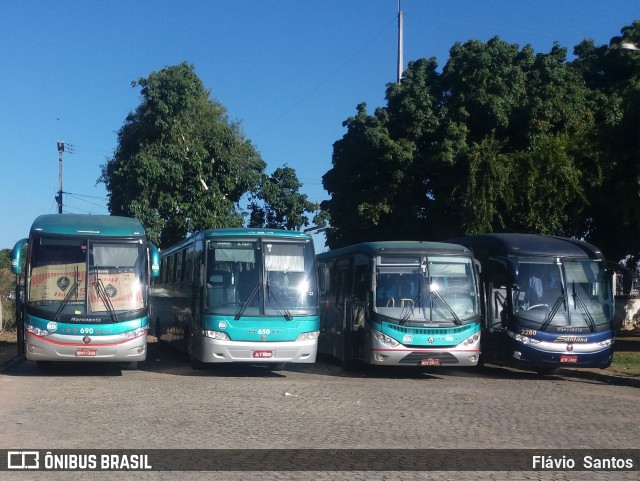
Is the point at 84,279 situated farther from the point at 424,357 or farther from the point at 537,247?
the point at 537,247

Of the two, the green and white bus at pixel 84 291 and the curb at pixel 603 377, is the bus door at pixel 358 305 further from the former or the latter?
the curb at pixel 603 377

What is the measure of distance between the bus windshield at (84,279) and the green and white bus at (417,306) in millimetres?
4621

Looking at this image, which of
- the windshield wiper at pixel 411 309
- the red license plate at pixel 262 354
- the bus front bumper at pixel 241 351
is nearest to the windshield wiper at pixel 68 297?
the bus front bumper at pixel 241 351

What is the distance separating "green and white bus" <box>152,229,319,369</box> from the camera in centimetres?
1770

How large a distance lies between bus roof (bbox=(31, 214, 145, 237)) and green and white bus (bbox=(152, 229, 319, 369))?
63.7 inches

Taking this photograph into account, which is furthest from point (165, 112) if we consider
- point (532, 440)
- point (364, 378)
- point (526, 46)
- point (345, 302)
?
point (532, 440)

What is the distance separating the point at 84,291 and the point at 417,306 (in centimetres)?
661

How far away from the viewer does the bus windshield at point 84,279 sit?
56.1 feet

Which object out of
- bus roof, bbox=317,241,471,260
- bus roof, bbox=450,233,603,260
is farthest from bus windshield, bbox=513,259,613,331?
bus roof, bbox=317,241,471,260

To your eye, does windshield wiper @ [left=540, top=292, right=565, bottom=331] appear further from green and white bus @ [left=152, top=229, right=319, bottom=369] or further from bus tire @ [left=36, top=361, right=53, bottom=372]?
bus tire @ [left=36, top=361, right=53, bottom=372]

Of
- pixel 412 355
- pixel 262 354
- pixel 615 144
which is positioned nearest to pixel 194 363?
pixel 262 354

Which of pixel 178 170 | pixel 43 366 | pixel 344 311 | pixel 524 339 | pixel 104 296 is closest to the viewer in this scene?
pixel 104 296

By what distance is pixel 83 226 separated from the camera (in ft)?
58.4

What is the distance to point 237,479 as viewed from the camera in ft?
27.0
